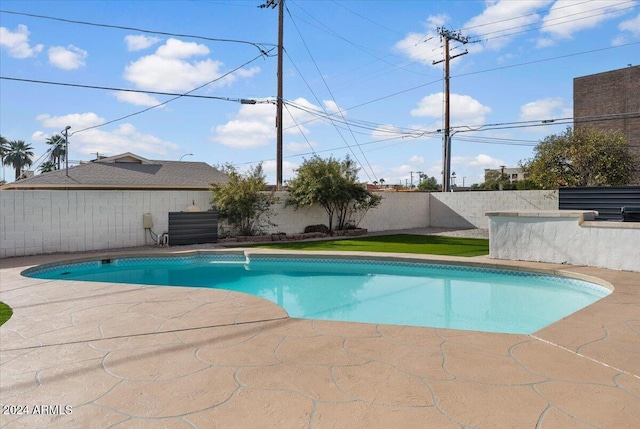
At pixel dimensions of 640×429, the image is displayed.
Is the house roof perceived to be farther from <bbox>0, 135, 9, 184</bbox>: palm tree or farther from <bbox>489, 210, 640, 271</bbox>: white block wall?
<bbox>0, 135, 9, 184</bbox>: palm tree

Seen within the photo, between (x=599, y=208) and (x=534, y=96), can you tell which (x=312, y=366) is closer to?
(x=599, y=208)

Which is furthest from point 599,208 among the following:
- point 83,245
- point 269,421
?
point 83,245

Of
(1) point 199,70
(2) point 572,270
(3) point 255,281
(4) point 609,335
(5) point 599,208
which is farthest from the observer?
(1) point 199,70

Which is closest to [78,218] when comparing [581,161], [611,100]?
[581,161]

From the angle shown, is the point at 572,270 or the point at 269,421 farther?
the point at 572,270

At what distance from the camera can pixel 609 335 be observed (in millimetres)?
3982

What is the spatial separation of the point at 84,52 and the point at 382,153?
913 inches

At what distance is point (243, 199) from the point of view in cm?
1346

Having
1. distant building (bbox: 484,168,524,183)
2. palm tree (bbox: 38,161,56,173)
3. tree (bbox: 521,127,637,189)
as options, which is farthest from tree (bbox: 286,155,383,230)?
distant building (bbox: 484,168,524,183)

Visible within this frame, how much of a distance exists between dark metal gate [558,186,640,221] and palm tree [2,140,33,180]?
57.9 metres

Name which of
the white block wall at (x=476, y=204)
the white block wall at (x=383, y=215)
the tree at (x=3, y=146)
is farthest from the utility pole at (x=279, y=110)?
the tree at (x=3, y=146)

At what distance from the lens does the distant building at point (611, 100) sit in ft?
90.5

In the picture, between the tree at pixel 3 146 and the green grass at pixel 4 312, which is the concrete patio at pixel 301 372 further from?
the tree at pixel 3 146

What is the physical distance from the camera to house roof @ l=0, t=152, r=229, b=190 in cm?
1700
